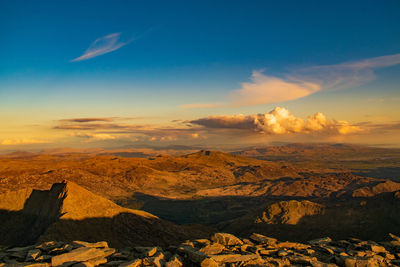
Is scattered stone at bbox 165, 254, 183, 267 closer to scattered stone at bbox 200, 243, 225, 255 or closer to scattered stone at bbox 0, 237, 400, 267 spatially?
scattered stone at bbox 0, 237, 400, 267

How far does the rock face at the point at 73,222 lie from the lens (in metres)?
38.1

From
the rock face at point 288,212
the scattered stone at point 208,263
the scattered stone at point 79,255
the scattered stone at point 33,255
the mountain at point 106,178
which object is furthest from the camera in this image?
the mountain at point 106,178

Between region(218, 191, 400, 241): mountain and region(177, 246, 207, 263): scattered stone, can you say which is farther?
region(218, 191, 400, 241): mountain

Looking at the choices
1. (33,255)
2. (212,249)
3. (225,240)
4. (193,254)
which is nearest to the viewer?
(33,255)

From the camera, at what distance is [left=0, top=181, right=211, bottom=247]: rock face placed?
125 feet

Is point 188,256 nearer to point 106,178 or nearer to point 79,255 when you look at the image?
point 79,255

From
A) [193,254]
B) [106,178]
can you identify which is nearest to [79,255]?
[193,254]

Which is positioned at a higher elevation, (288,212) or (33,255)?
(33,255)

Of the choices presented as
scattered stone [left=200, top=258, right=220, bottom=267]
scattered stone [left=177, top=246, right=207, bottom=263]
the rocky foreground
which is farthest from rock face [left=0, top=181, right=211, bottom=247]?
scattered stone [left=200, top=258, right=220, bottom=267]

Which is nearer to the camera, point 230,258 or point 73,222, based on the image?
point 230,258

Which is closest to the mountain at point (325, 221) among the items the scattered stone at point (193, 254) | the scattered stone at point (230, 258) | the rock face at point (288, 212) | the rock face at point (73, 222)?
the rock face at point (288, 212)

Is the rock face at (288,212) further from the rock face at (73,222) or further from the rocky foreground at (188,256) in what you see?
the rocky foreground at (188,256)

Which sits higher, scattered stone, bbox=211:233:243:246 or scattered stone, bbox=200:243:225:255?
scattered stone, bbox=200:243:225:255

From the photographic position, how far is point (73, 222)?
3922 cm
